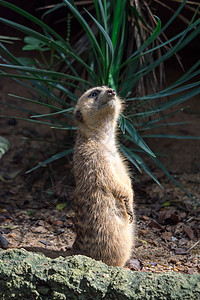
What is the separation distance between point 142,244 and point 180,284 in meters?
1.43

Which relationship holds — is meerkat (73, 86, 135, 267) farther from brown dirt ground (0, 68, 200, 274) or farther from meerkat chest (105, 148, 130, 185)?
brown dirt ground (0, 68, 200, 274)

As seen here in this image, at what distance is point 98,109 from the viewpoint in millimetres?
2953

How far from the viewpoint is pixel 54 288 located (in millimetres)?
2021

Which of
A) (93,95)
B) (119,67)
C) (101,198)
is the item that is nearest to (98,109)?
(93,95)

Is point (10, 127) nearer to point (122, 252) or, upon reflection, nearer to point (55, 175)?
point (55, 175)

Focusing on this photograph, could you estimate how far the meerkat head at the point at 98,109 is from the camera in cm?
293

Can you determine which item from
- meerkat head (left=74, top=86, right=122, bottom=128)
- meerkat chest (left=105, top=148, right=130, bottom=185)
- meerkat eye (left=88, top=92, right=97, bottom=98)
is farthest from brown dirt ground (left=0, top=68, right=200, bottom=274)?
meerkat eye (left=88, top=92, right=97, bottom=98)

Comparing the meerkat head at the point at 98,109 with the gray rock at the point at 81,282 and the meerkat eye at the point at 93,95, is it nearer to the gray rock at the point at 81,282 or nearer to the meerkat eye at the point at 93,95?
the meerkat eye at the point at 93,95

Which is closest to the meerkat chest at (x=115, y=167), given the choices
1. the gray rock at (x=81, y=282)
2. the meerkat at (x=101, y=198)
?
the meerkat at (x=101, y=198)

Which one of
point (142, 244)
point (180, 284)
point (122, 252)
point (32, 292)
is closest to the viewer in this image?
point (180, 284)

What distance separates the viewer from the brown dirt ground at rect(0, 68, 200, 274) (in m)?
3.20

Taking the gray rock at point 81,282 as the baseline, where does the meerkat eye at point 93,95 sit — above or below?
above

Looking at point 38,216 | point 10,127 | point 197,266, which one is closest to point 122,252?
point 197,266

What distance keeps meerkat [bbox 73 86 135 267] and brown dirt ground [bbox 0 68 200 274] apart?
27cm
